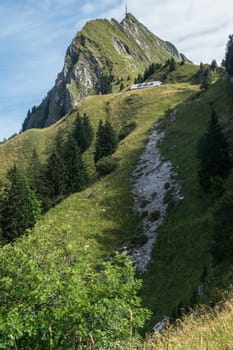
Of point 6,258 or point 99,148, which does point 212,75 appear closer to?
point 99,148

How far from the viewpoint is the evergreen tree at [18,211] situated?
58.5 meters

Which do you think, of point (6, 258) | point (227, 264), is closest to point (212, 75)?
point (227, 264)

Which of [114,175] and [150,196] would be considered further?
[114,175]

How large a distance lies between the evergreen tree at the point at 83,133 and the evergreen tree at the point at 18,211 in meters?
34.6

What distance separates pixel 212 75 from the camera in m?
121

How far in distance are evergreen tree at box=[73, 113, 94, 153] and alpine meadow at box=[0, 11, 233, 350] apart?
308 millimetres

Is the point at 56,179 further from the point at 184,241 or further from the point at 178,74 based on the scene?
the point at 178,74

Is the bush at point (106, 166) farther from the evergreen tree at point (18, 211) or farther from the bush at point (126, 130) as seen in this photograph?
the bush at point (126, 130)

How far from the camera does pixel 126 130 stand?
94.1m

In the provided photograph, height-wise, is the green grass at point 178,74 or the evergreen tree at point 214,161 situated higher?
the green grass at point 178,74

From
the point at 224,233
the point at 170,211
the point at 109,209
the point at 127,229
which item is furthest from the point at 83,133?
the point at 224,233

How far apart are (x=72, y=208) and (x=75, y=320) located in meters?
47.2

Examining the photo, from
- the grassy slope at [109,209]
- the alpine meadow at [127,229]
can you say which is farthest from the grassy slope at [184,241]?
the grassy slope at [109,209]

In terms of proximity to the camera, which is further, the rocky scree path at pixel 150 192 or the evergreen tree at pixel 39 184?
the evergreen tree at pixel 39 184
